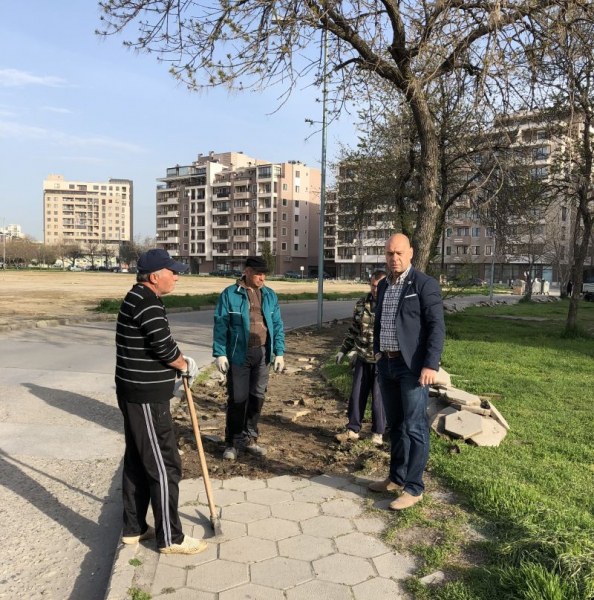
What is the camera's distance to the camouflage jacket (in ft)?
18.4

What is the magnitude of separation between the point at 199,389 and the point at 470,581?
19.6ft

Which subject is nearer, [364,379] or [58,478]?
[58,478]

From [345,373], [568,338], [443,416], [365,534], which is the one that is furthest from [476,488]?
[568,338]

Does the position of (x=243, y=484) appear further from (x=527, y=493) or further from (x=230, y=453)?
(x=527, y=493)

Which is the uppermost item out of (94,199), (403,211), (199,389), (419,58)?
(94,199)

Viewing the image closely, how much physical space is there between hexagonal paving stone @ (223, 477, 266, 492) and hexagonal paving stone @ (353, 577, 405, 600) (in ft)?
5.09

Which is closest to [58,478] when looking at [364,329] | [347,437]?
[347,437]

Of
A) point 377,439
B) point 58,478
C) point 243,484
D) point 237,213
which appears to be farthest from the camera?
point 237,213

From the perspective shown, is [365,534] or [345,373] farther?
[345,373]

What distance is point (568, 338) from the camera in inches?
593

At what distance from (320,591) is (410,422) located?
4.54 feet

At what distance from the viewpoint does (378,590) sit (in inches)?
113

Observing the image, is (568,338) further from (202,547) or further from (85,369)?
(202,547)

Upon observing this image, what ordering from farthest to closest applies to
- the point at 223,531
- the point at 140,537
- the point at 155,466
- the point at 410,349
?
the point at 410,349, the point at 223,531, the point at 140,537, the point at 155,466
